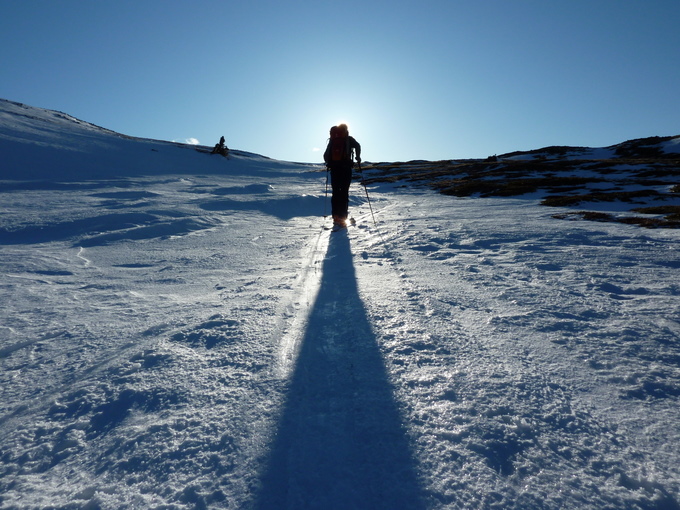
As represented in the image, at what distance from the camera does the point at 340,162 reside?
1011 centimetres

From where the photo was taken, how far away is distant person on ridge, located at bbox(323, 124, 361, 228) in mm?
9992

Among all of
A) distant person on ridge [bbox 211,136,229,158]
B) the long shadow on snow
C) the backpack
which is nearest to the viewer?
the long shadow on snow

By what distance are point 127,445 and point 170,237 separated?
7042mm

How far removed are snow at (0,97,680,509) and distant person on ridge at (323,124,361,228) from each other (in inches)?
185

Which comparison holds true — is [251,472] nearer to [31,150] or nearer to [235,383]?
[235,383]

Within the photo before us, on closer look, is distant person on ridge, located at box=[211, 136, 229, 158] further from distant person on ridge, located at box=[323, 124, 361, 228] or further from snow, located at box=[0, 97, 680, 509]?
snow, located at box=[0, 97, 680, 509]

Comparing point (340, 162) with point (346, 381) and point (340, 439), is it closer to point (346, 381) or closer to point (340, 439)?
point (346, 381)

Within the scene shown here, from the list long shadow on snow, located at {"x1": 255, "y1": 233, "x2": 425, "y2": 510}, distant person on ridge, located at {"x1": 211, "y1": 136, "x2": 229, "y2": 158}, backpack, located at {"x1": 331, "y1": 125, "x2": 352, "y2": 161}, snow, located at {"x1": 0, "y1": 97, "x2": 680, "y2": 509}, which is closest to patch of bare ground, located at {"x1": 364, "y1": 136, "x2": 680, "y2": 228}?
snow, located at {"x1": 0, "y1": 97, "x2": 680, "y2": 509}

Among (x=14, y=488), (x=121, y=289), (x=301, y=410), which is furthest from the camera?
(x=121, y=289)

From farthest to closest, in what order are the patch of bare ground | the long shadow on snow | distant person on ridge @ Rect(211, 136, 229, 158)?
distant person on ridge @ Rect(211, 136, 229, 158) → the patch of bare ground → the long shadow on snow

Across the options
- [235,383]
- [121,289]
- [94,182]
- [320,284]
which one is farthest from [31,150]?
[235,383]

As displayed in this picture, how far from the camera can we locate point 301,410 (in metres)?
2.24

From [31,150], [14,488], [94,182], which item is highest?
[31,150]

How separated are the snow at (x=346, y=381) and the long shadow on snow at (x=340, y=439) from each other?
1 cm
